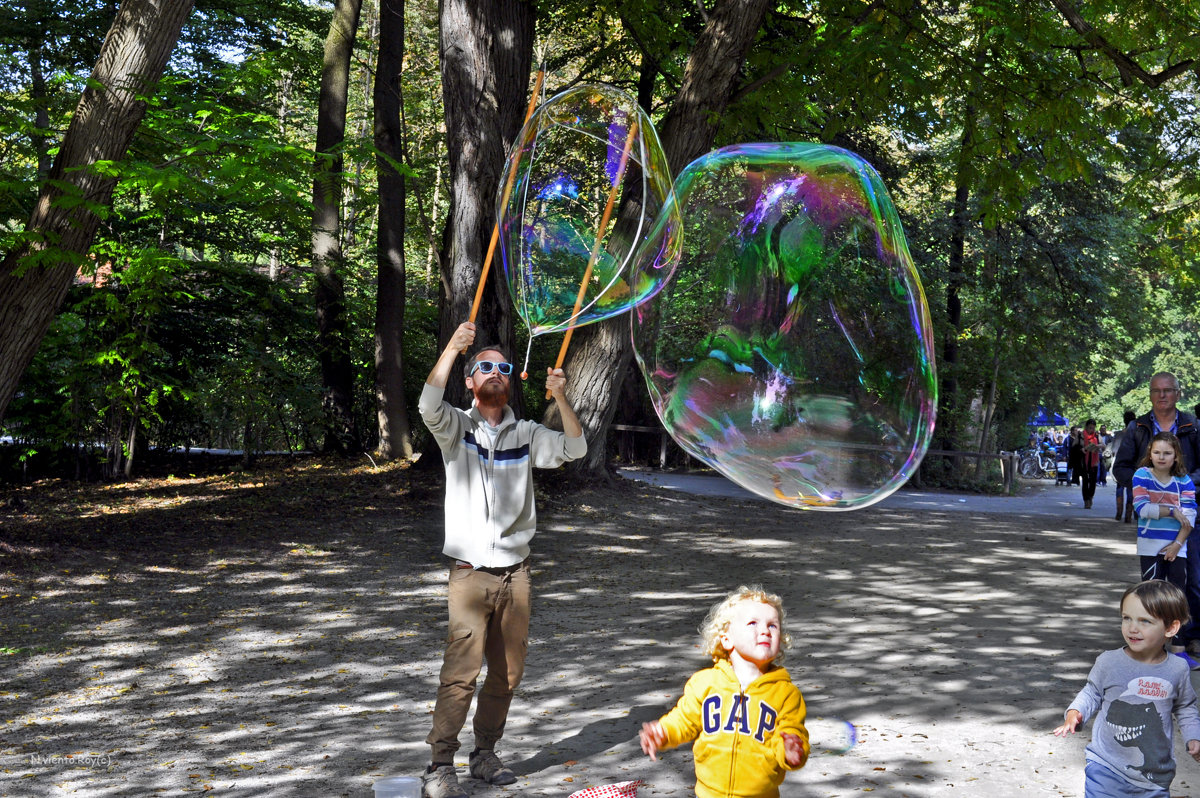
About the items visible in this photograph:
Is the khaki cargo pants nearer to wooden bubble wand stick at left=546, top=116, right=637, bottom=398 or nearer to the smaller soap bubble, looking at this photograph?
wooden bubble wand stick at left=546, top=116, right=637, bottom=398

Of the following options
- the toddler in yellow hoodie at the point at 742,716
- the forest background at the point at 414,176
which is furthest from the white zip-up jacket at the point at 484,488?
the forest background at the point at 414,176

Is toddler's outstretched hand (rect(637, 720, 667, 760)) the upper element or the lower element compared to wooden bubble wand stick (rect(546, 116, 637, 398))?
lower

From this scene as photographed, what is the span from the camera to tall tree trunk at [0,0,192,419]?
29.9 feet

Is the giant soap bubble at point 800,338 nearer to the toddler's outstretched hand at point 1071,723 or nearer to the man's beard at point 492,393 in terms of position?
the man's beard at point 492,393

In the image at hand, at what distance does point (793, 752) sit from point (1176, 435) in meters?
4.99

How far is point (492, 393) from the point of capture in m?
4.82

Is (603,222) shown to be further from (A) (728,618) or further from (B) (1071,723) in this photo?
(B) (1071,723)

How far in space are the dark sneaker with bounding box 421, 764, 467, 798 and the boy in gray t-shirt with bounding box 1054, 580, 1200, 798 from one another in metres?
2.38

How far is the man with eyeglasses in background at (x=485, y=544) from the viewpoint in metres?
4.67

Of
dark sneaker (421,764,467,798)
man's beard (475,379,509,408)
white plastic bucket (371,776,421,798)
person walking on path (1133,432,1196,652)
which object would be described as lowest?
dark sneaker (421,764,467,798)

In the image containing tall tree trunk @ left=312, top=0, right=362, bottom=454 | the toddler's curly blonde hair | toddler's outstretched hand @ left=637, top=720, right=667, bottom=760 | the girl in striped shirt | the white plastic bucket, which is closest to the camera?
toddler's outstretched hand @ left=637, top=720, right=667, bottom=760

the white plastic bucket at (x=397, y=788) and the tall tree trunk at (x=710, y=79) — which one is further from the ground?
the tall tree trunk at (x=710, y=79)

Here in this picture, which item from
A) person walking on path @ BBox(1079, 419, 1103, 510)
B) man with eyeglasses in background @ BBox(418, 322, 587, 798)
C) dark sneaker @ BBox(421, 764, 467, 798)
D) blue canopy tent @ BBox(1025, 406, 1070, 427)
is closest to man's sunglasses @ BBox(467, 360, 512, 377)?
man with eyeglasses in background @ BBox(418, 322, 587, 798)

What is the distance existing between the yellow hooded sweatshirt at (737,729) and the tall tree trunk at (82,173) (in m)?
7.58
